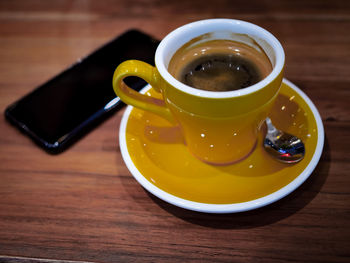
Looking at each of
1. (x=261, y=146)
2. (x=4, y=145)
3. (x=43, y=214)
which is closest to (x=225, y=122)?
(x=261, y=146)

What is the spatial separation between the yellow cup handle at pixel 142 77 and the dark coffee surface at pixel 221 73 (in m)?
0.08

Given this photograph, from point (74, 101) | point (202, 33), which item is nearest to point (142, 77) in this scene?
point (202, 33)

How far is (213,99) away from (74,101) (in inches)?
16.9

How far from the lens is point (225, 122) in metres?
0.54

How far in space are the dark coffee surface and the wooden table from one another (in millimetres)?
207

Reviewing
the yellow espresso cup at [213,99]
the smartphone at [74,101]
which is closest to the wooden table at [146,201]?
the smartphone at [74,101]


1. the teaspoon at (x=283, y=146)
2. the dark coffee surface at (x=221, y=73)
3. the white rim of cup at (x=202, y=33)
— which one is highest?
the white rim of cup at (x=202, y=33)

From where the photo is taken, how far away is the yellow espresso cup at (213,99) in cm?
51

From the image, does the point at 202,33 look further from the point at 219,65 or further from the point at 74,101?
the point at 74,101

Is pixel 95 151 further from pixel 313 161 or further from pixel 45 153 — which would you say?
pixel 313 161

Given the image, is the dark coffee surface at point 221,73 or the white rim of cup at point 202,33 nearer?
the white rim of cup at point 202,33

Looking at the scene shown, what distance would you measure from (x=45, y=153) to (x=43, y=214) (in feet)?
0.52

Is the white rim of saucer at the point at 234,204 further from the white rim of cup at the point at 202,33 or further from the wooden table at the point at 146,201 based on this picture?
the white rim of cup at the point at 202,33

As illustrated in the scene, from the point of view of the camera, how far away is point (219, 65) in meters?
0.69
